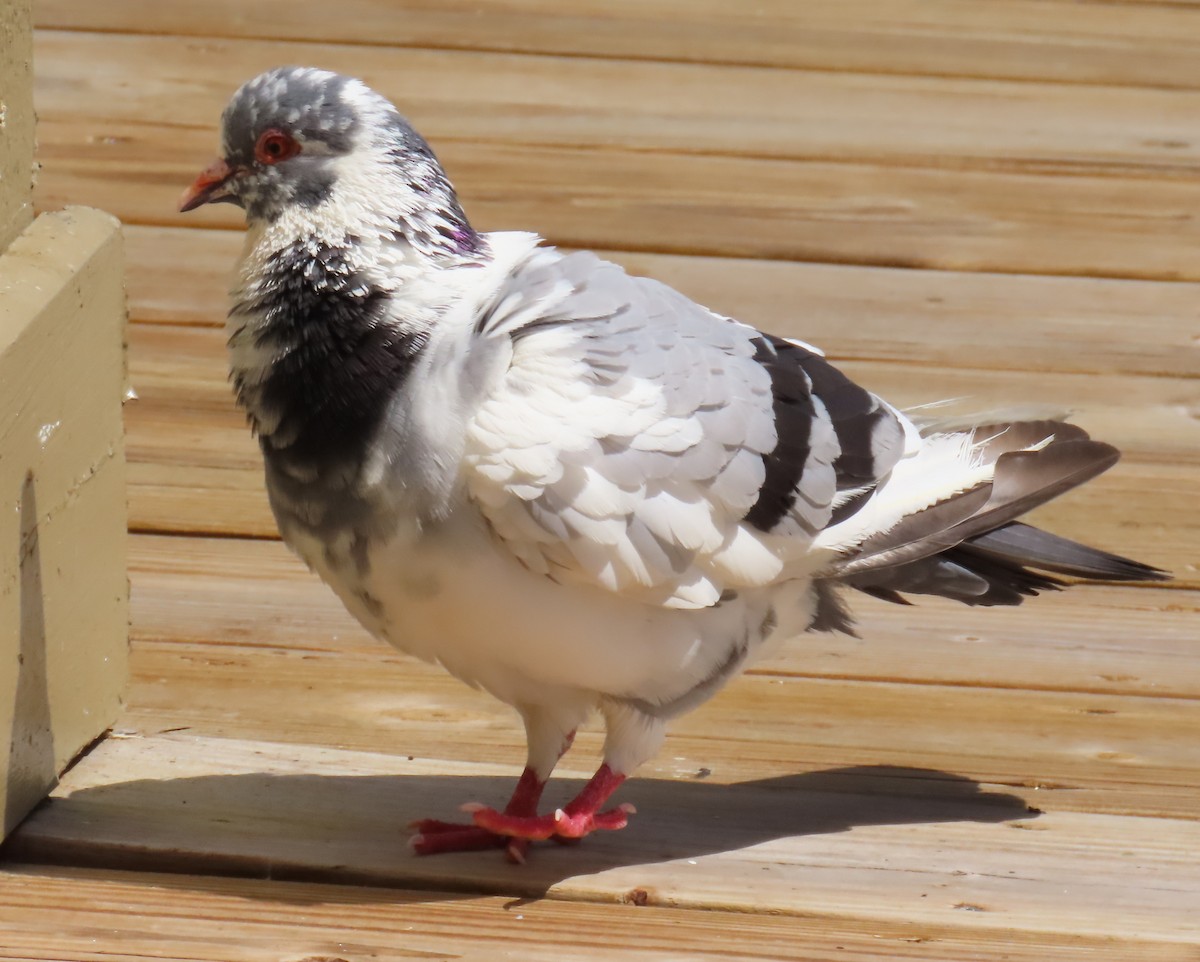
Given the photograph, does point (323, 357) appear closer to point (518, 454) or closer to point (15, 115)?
point (518, 454)

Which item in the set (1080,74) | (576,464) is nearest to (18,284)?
(576,464)

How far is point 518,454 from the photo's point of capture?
198cm

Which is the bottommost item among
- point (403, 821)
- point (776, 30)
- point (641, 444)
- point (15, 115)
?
point (403, 821)

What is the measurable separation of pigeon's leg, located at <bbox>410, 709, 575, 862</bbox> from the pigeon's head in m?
0.65

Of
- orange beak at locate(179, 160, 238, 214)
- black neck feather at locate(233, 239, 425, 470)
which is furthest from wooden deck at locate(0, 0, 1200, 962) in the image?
orange beak at locate(179, 160, 238, 214)

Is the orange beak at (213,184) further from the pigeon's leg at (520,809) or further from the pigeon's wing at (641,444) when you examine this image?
the pigeon's leg at (520,809)

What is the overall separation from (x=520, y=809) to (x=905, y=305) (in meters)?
1.99

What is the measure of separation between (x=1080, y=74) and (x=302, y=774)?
3575mm

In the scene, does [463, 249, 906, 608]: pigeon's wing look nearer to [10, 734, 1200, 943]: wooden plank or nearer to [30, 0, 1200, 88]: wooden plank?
[10, 734, 1200, 943]: wooden plank

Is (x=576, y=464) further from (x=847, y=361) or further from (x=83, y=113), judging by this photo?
(x=83, y=113)

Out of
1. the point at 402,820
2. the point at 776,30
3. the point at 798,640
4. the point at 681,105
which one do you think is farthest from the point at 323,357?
the point at 776,30

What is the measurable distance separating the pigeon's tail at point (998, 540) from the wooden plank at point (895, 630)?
28cm

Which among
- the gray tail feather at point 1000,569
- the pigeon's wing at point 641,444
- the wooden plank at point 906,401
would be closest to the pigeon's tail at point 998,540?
the gray tail feather at point 1000,569

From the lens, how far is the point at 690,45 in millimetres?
5191
